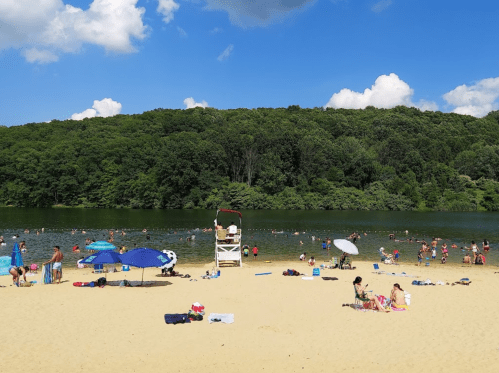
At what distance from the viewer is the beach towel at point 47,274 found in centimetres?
2043

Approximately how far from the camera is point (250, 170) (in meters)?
107

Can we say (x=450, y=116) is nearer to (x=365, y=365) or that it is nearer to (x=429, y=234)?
(x=429, y=234)

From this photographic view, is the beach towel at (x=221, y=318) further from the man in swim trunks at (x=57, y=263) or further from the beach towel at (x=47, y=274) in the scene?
→ the beach towel at (x=47, y=274)

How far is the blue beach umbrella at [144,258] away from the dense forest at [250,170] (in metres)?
79.8

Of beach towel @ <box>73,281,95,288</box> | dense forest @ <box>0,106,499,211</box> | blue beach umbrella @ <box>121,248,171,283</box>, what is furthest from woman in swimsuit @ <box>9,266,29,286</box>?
dense forest @ <box>0,106,499,211</box>

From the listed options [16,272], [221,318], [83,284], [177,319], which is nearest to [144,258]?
[83,284]

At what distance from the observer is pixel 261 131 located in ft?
369

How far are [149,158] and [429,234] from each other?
8463 cm

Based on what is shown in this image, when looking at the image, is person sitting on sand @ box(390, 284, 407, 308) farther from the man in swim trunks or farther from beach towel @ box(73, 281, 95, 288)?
the man in swim trunks

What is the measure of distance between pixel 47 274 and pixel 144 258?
5585 millimetres

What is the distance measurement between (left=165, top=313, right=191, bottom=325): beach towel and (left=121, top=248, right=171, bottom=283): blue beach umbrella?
5.07m

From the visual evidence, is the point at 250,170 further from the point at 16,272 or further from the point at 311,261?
the point at 16,272

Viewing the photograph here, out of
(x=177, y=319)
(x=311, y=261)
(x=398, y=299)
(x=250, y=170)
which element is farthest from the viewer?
(x=250, y=170)

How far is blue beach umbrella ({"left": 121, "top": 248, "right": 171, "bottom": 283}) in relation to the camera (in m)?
19.0
